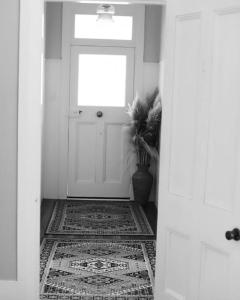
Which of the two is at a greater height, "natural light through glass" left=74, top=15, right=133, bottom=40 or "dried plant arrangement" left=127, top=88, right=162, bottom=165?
"natural light through glass" left=74, top=15, right=133, bottom=40

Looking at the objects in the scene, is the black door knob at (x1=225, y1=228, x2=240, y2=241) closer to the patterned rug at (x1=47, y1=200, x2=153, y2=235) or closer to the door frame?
the door frame

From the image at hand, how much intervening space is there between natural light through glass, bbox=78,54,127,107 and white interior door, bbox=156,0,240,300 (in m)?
3.62

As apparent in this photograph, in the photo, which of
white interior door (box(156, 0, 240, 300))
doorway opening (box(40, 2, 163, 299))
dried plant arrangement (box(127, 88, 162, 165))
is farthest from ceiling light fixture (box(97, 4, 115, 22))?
white interior door (box(156, 0, 240, 300))

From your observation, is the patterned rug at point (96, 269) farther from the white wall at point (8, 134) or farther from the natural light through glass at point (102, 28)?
the natural light through glass at point (102, 28)

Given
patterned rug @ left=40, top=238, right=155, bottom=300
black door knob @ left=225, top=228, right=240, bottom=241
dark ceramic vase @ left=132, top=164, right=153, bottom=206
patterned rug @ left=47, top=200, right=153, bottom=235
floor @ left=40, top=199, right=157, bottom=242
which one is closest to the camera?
black door knob @ left=225, top=228, right=240, bottom=241

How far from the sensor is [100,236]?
4859 millimetres

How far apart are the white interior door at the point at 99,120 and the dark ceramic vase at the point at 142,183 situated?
0.36m

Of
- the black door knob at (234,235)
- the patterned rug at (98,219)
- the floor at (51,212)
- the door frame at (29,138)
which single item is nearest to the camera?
the black door knob at (234,235)

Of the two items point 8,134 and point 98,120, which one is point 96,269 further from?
point 98,120

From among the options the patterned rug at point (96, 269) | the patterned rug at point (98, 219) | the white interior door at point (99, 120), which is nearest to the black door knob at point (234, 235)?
the patterned rug at point (96, 269)

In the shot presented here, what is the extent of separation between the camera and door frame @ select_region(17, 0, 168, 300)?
2.94 m

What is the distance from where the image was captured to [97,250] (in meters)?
4.45

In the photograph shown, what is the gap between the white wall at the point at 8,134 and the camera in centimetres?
294

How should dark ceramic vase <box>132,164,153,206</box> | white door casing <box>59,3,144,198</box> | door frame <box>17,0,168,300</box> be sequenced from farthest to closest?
white door casing <box>59,3,144,198</box> < dark ceramic vase <box>132,164,153,206</box> < door frame <box>17,0,168,300</box>
